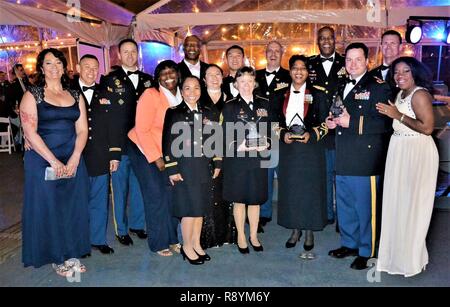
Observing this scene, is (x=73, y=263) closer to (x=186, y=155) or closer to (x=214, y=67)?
(x=186, y=155)

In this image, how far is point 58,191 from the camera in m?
3.52

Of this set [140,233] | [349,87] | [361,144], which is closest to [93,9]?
[140,233]

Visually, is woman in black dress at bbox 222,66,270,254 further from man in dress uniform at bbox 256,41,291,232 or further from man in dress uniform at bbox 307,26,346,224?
man in dress uniform at bbox 307,26,346,224

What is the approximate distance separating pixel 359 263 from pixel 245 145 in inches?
57.3

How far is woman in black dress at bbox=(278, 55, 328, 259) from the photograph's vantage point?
379cm

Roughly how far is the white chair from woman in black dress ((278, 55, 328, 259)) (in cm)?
906

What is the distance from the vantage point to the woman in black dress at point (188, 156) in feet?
11.8

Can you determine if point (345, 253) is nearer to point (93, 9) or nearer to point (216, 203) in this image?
point (216, 203)

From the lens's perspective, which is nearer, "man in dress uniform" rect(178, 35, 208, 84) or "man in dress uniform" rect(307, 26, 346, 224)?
"man in dress uniform" rect(307, 26, 346, 224)

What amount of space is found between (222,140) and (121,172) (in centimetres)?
120

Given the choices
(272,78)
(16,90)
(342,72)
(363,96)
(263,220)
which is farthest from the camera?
(16,90)

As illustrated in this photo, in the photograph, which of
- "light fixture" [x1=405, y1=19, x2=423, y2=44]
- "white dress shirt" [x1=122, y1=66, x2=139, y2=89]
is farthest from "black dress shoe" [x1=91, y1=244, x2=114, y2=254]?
"light fixture" [x1=405, y1=19, x2=423, y2=44]

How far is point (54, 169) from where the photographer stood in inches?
134

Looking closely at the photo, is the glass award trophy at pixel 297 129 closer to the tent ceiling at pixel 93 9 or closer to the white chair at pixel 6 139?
the tent ceiling at pixel 93 9
